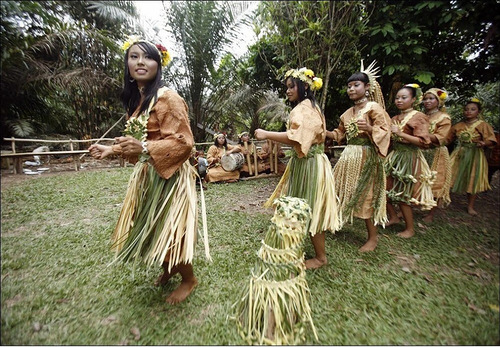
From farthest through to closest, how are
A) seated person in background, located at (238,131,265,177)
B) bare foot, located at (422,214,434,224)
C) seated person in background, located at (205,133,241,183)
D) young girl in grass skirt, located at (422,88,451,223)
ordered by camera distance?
seated person in background, located at (238,131,265,177) < seated person in background, located at (205,133,241,183) < bare foot, located at (422,214,434,224) < young girl in grass skirt, located at (422,88,451,223)

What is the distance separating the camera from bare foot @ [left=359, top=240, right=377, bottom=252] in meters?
2.59

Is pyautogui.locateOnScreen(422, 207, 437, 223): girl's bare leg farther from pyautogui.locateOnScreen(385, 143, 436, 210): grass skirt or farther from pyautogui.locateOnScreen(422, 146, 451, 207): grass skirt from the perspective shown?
pyautogui.locateOnScreen(385, 143, 436, 210): grass skirt

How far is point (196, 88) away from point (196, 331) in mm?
6298

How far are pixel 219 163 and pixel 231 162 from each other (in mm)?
335

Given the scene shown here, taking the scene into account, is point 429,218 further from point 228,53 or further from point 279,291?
point 228,53

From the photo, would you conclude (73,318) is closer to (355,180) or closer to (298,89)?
(298,89)

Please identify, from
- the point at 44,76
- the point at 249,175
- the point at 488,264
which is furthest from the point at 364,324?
the point at 249,175

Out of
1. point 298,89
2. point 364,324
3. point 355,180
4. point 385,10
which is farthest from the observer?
point 385,10

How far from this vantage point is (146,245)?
1.73 m

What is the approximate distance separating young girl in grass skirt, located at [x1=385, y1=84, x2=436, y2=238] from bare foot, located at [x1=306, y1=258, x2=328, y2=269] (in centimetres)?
131

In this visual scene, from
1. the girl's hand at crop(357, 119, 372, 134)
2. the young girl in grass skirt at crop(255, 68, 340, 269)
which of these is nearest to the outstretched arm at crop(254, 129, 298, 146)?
the young girl in grass skirt at crop(255, 68, 340, 269)

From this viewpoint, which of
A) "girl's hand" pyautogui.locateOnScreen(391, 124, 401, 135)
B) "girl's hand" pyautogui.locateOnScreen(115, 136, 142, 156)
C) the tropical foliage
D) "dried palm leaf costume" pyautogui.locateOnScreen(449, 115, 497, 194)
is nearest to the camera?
the tropical foliage

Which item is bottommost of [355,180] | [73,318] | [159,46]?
[73,318]

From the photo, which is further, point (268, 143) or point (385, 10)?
point (268, 143)
